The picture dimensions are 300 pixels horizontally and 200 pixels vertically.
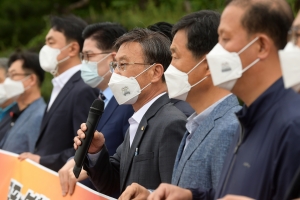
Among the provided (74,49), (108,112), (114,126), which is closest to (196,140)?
(114,126)

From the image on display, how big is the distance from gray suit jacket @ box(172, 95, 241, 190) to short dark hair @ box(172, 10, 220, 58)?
1.49 ft

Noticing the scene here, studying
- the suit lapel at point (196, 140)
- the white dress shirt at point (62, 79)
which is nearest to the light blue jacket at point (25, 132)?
the white dress shirt at point (62, 79)

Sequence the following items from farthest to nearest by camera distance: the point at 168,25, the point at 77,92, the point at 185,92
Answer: the point at 77,92 < the point at 168,25 < the point at 185,92

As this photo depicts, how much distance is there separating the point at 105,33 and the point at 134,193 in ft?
10.6

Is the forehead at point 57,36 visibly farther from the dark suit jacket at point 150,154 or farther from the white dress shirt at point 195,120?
the white dress shirt at point 195,120

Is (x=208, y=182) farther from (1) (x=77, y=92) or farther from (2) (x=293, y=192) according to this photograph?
(1) (x=77, y=92)

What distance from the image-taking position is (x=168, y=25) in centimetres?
597

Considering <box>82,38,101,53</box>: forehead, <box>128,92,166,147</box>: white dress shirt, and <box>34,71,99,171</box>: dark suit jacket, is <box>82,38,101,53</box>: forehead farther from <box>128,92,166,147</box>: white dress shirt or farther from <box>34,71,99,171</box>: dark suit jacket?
<box>128,92,166,147</box>: white dress shirt

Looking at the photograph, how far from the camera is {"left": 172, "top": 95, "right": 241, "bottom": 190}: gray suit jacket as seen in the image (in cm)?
392

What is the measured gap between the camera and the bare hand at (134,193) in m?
3.92

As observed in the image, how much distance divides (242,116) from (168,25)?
269 cm

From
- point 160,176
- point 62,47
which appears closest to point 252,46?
point 160,176

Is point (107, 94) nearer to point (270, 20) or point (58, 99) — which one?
point (58, 99)

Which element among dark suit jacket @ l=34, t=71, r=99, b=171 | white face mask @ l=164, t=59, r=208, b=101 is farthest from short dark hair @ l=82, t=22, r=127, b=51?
white face mask @ l=164, t=59, r=208, b=101
